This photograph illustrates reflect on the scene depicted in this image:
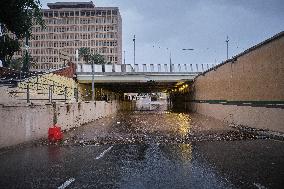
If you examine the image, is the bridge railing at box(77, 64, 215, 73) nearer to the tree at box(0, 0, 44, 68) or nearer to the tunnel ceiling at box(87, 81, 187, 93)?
the tunnel ceiling at box(87, 81, 187, 93)

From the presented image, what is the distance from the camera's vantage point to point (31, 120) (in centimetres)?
1622

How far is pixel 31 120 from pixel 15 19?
648 centimetres

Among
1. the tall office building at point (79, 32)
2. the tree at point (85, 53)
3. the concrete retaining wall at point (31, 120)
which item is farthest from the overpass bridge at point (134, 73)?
the tall office building at point (79, 32)

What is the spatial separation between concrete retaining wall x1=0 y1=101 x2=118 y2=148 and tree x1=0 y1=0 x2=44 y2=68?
4.37 metres

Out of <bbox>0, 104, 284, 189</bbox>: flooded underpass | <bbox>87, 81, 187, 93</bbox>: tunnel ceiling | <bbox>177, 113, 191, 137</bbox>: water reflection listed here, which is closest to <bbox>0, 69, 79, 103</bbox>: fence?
<bbox>0, 104, 284, 189</bbox>: flooded underpass

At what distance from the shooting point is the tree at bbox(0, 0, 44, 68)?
1831 centimetres

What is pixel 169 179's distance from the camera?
7.84 metres

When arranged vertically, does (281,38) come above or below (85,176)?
above

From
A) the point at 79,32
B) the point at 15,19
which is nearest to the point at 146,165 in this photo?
the point at 15,19

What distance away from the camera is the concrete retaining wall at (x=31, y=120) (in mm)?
13734

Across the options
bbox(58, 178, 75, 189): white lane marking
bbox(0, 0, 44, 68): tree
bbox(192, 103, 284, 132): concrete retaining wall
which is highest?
bbox(0, 0, 44, 68): tree

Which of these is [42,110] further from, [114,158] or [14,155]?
[114,158]

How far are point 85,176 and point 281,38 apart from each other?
13460 mm

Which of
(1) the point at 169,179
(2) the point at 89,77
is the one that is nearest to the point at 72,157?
(1) the point at 169,179
